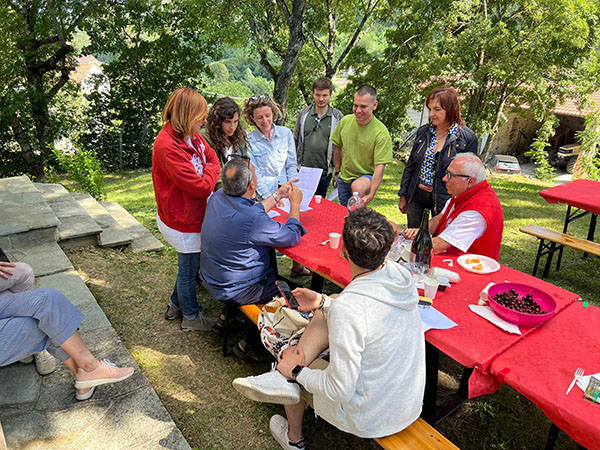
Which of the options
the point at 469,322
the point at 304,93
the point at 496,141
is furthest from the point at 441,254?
the point at 496,141

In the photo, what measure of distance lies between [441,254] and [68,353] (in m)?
2.44

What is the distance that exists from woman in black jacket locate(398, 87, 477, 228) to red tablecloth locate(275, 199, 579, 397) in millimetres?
992

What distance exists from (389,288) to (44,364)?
91.4 inches

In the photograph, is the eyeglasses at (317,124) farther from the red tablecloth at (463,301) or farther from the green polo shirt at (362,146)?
the red tablecloth at (463,301)

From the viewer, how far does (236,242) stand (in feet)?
8.80

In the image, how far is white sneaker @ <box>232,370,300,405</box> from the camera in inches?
81.4

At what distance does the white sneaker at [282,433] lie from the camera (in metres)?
2.31

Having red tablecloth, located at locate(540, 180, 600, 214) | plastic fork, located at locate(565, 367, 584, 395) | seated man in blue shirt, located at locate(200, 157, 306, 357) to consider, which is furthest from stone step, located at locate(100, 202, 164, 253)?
red tablecloth, located at locate(540, 180, 600, 214)

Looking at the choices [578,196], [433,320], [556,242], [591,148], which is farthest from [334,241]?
[591,148]

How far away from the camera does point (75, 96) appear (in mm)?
12742

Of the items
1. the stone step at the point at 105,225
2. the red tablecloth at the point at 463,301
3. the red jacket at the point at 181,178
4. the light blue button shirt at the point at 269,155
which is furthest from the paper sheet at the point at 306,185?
the stone step at the point at 105,225

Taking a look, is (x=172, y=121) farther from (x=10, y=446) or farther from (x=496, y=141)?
(x=496, y=141)

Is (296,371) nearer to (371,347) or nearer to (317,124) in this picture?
(371,347)

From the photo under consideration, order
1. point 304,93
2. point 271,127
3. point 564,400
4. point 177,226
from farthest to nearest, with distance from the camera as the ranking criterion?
point 304,93, point 271,127, point 177,226, point 564,400
